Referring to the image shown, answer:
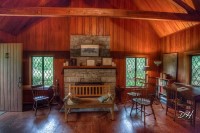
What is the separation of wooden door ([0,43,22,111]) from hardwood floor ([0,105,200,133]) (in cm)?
36

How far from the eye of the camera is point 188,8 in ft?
13.7

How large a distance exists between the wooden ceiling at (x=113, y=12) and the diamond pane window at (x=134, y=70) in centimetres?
144

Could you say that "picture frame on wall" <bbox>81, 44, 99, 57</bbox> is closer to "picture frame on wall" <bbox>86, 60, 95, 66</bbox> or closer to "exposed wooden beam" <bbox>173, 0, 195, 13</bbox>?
"picture frame on wall" <bbox>86, 60, 95, 66</bbox>

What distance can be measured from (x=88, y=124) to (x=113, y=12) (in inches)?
116

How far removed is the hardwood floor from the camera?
3510mm

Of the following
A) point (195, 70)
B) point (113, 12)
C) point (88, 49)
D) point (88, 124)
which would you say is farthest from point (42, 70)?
point (195, 70)

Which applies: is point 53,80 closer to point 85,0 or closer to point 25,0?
point 25,0

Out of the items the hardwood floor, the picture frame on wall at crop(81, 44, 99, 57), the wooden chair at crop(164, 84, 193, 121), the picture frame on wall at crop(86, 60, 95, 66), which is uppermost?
the picture frame on wall at crop(81, 44, 99, 57)

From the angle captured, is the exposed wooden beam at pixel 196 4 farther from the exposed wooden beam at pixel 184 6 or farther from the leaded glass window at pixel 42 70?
the leaded glass window at pixel 42 70

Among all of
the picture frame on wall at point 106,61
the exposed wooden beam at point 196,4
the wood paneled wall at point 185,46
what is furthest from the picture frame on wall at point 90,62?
the exposed wooden beam at point 196,4

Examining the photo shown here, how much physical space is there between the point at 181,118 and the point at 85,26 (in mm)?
4593

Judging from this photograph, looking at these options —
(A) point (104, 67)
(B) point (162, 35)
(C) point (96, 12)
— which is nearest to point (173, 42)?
(B) point (162, 35)

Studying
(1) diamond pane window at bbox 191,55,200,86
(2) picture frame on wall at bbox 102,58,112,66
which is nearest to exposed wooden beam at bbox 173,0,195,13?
(1) diamond pane window at bbox 191,55,200,86

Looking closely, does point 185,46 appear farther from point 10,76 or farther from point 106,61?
point 10,76
